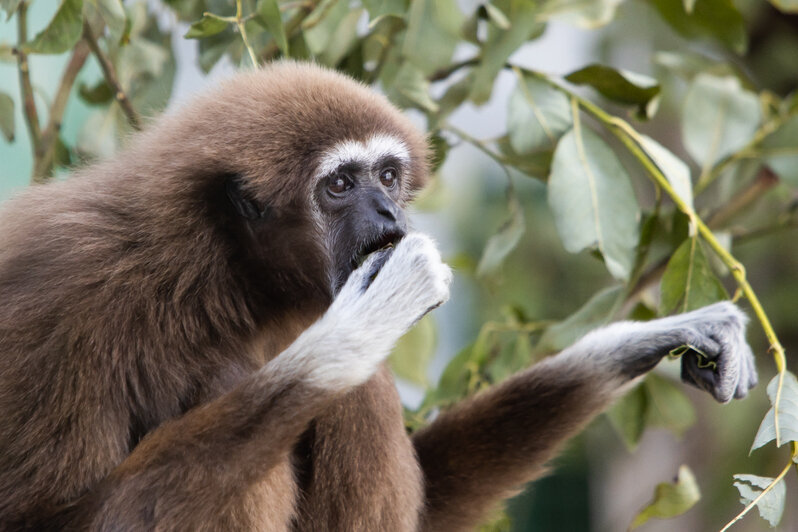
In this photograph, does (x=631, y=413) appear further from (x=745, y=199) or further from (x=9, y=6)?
(x=9, y=6)

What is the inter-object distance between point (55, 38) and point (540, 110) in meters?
1.88

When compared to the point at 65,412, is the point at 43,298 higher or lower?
higher

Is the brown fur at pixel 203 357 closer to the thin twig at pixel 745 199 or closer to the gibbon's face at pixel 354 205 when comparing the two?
the gibbon's face at pixel 354 205

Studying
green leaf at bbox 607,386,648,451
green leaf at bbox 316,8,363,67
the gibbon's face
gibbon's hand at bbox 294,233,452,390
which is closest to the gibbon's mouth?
the gibbon's face

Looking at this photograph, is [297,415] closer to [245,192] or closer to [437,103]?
[245,192]

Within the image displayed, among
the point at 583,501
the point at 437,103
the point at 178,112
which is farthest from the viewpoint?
the point at 583,501

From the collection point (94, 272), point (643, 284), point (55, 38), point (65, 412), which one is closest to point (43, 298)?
point (94, 272)

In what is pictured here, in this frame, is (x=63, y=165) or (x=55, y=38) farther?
(x=63, y=165)

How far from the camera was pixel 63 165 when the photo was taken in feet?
13.3

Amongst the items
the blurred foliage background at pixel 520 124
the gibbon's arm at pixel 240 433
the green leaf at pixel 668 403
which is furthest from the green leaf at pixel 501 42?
the green leaf at pixel 668 403

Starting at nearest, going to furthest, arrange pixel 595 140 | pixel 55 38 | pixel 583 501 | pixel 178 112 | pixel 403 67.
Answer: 1. pixel 55 38
2. pixel 178 112
3. pixel 595 140
4. pixel 403 67
5. pixel 583 501

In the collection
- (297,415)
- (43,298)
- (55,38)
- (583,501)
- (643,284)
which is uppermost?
(55,38)

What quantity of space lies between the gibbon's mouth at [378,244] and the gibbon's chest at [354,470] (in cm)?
47

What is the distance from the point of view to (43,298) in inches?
108
